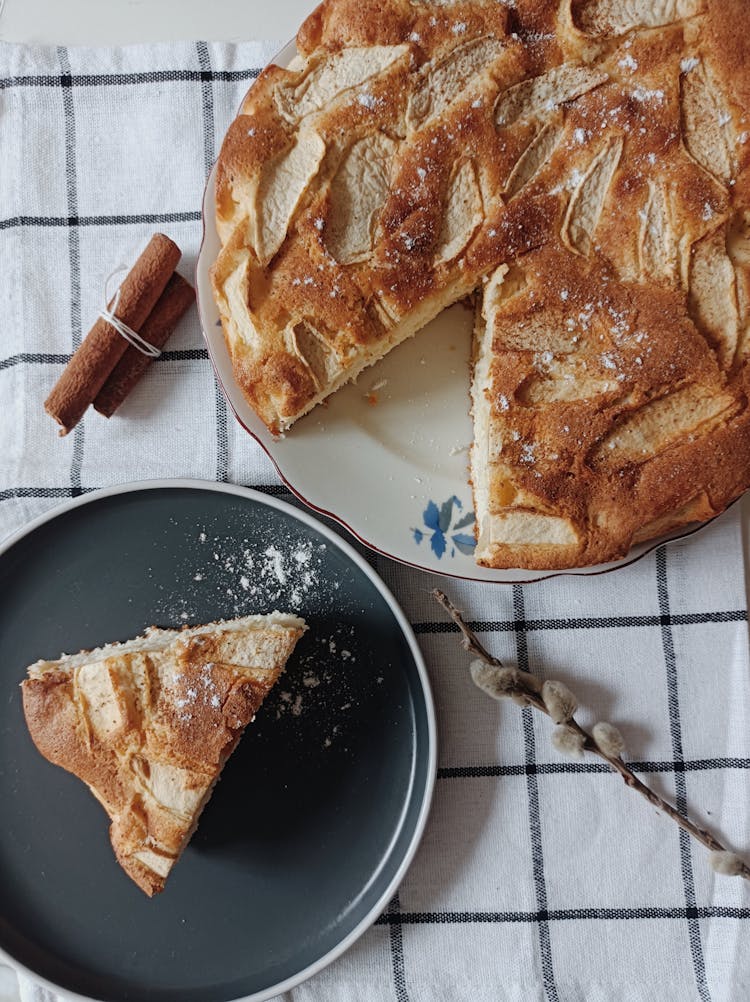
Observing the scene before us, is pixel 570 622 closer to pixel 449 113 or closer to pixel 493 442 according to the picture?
pixel 493 442

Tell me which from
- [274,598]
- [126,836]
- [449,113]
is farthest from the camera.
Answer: [274,598]

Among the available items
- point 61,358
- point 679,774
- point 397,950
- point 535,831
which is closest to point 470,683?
point 535,831

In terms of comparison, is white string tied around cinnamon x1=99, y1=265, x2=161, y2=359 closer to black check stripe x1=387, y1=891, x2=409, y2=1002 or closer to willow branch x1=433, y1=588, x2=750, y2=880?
willow branch x1=433, y1=588, x2=750, y2=880

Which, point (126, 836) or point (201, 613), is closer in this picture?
point (126, 836)

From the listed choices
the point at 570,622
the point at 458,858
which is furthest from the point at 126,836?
the point at 570,622

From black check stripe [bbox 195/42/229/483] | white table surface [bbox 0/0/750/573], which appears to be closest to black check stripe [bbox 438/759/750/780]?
black check stripe [bbox 195/42/229/483]
